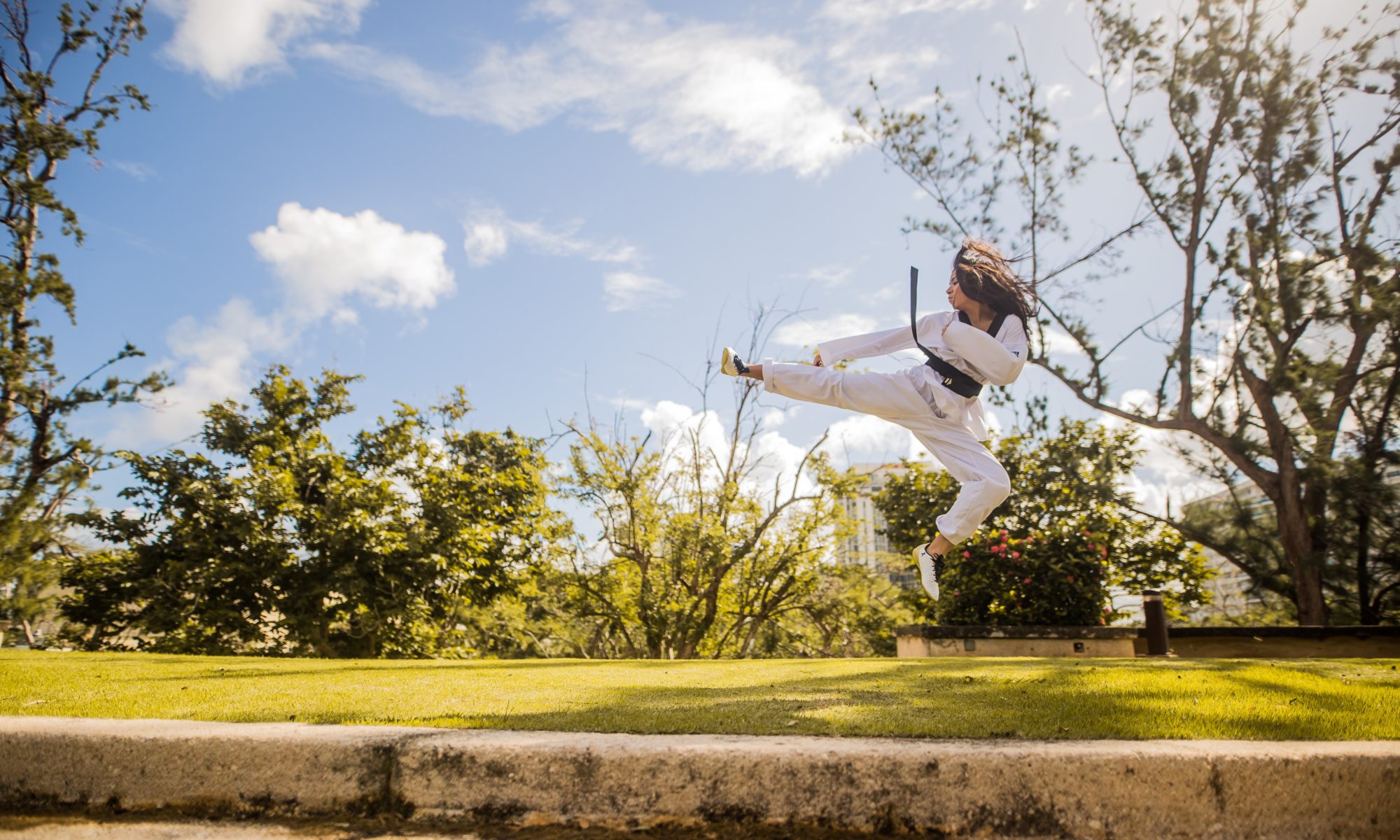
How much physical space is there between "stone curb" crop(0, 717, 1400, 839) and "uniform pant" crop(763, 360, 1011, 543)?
2.34 metres

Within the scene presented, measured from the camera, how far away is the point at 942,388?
4.74 m

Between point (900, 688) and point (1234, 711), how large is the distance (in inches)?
53.5

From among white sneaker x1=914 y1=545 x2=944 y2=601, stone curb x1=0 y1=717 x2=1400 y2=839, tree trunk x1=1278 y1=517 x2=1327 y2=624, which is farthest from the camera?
tree trunk x1=1278 y1=517 x2=1327 y2=624

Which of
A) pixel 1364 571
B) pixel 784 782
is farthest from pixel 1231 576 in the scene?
pixel 784 782

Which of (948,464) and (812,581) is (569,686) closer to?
(948,464)

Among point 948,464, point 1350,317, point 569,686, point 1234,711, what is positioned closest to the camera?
point 1234,711

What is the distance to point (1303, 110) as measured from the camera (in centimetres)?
1313

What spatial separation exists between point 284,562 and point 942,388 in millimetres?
12275

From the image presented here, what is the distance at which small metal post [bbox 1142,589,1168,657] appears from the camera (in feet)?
27.1

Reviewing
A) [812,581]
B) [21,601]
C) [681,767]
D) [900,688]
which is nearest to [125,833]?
[681,767]

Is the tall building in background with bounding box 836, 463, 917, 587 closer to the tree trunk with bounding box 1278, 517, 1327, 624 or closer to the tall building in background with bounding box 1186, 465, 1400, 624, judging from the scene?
the tall building in background with bounding box 1186, 465, 1400, 624

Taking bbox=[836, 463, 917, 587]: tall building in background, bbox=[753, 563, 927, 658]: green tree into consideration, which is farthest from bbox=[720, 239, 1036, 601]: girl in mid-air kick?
bbox=[753, 563, 927, 658]: green tree

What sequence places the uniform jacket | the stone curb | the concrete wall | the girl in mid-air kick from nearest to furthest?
the stone curb
the uniform jacket
the girl in mid-air kick
the concrete wall

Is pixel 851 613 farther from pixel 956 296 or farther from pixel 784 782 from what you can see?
pixel 784 782
